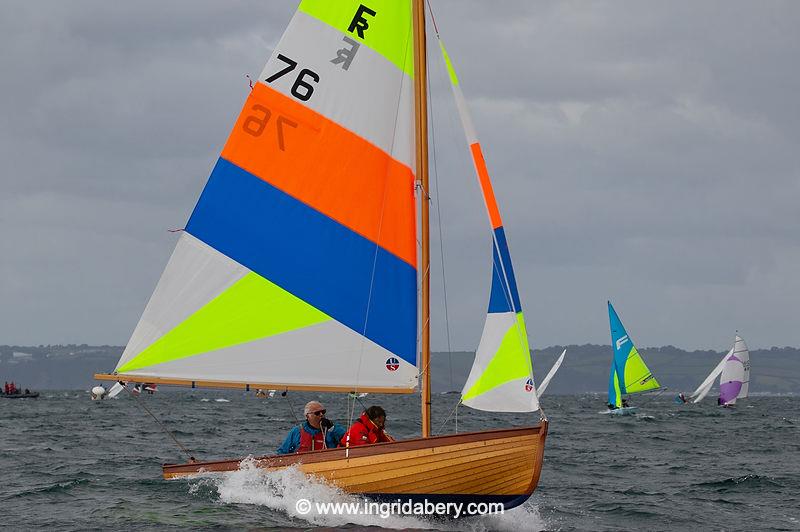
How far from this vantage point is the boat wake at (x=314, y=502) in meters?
14.0

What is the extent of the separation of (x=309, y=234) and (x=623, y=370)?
5875cm

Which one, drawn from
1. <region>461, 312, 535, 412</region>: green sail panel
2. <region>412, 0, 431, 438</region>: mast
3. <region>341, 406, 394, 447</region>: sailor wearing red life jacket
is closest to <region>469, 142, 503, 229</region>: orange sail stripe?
<region>412, 0, 431, 438</region>: mast

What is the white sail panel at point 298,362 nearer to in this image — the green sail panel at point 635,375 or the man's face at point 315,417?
the man's face at point 315,417

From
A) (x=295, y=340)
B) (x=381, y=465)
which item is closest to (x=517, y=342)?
(x=381, y=465)

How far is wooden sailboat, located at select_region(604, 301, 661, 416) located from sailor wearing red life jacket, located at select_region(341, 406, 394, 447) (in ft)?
180

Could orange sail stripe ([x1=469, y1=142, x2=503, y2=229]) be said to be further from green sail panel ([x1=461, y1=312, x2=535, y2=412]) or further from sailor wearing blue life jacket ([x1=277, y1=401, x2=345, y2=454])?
sailor wearing blue life jacket ([x1=277, y1=401, x2=345, y2=454])

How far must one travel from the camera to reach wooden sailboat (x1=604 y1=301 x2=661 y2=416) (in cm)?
6860

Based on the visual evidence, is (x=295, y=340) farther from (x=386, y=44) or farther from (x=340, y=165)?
(x=386, y=44)

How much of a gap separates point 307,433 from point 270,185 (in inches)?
156

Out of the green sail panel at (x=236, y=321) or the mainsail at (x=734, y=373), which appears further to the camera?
the mainsail at (x=734, y=373)

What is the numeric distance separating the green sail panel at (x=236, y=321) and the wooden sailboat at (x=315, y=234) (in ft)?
0.06

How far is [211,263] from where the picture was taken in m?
15.9

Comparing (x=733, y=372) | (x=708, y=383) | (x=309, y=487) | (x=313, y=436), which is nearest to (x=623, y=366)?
(x=733, y=372)

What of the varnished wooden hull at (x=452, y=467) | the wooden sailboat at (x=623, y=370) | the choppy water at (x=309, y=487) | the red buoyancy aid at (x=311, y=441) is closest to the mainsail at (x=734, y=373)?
the wooden sailboat at (x=623, y=370)
